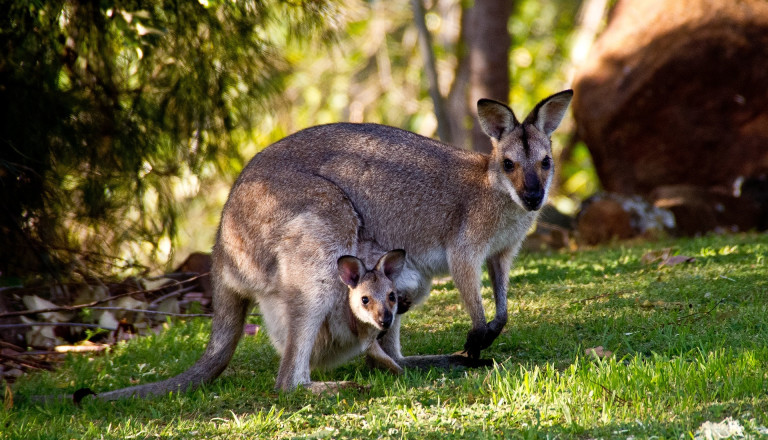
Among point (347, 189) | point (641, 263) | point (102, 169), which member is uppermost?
point (102, 169)

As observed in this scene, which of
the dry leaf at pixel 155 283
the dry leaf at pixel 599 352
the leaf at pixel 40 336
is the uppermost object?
the dry leaf at pixel 155 283

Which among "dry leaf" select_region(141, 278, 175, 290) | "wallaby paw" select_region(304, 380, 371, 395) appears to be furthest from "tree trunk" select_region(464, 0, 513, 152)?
"wallaby paw" select_region(304, 380, 371, 395)

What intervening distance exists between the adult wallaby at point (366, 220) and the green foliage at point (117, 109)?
191 centimetres

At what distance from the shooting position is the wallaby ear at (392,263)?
5039mm

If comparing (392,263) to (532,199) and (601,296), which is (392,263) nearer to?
(532,199)

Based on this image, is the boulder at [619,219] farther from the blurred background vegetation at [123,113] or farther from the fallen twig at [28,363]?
the fallen twig at [28,363]

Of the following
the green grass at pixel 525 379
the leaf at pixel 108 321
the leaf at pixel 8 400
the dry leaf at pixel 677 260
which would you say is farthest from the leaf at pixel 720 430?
the leaf at pixel 108 321

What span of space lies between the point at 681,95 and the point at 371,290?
6.63 m

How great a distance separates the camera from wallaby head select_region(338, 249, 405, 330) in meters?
4.81

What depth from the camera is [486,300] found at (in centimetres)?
670

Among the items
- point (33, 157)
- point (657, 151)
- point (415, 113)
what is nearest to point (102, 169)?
point (33, 157)

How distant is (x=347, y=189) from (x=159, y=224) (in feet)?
11.4

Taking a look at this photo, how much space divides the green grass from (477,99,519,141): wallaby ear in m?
1.32

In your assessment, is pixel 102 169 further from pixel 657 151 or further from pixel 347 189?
pixel 657 151
